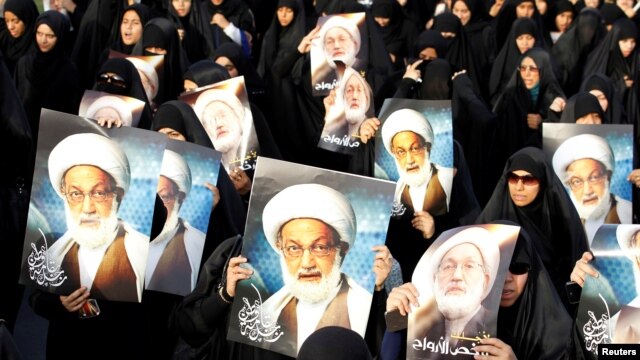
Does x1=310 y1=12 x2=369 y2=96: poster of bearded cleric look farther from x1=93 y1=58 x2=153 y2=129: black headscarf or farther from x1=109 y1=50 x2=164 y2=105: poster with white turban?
x1=93 y1=58 x2=153 y2=129: black headscarf

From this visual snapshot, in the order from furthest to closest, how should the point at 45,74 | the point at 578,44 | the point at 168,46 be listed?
the point at 578,44 < the point at 168,46 < the point at 45,74

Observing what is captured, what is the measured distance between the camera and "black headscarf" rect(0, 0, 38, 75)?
879 cm

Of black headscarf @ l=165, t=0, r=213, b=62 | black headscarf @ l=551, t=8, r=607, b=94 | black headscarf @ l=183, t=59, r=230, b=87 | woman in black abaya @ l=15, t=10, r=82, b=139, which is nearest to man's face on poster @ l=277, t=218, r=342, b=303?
black headscarf @ l=183, t=59, r=230, b=87

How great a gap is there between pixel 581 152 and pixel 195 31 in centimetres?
490

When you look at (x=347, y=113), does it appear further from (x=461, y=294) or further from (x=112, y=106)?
(x=461, y=294)

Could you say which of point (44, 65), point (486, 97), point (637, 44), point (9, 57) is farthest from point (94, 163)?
point (637, 44)

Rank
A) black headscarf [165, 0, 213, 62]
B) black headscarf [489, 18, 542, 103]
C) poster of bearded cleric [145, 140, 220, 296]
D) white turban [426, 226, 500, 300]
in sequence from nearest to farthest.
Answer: white turban [426, 226, 500, 300]
poster of bearded cleric [145, 140, 220, 296]
black headscarf [165, 0, 213, 62]
black headscarf [489, 18, 542, 103]

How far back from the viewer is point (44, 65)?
846 cm

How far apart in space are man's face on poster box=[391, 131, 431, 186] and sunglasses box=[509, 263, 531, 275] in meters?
1.75

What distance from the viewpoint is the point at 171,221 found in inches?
202

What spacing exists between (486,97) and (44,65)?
3.93 m

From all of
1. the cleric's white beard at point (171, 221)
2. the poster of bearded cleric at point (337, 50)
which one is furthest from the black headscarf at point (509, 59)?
the cleric's white beard at point (171, 221)

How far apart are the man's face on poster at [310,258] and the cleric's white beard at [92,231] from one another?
2.60 feet

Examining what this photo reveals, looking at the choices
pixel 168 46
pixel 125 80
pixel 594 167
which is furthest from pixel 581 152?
pixel 168 46
